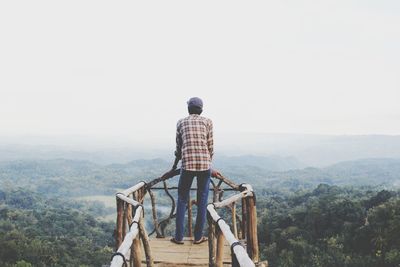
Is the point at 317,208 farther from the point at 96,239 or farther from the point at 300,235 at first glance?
the point at 96,239

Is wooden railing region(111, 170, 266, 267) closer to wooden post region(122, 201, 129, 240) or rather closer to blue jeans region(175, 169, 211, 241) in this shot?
wooden post region(122, 201, 129, 240)

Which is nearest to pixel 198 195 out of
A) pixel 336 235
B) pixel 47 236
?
pixel 336 235

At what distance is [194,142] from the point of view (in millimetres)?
5086

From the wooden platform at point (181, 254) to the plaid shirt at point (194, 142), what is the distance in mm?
1066

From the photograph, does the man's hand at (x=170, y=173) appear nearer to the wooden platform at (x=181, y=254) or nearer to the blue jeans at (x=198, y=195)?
the blue jeans at (x=198, y=195)

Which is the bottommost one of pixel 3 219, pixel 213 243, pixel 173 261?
pixel 3 219

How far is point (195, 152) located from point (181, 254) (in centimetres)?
129

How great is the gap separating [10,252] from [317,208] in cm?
4192

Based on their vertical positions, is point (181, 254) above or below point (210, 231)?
below

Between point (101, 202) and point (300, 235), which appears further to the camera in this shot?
point (101, 202)

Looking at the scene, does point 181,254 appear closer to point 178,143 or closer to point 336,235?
point 178,143

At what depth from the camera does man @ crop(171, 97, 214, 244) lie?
5102mm

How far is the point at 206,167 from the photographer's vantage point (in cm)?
518

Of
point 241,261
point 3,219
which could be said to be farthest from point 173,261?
point 3,219
